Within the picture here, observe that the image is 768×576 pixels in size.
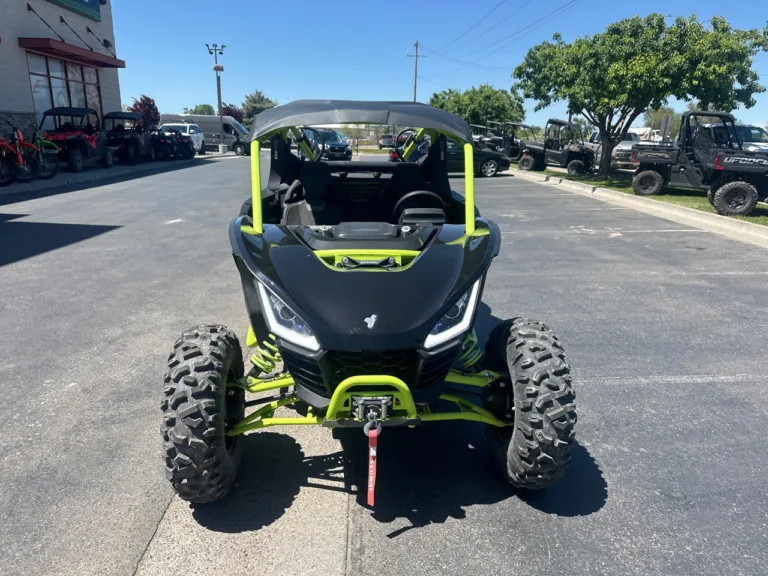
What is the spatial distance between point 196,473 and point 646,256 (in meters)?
7.44

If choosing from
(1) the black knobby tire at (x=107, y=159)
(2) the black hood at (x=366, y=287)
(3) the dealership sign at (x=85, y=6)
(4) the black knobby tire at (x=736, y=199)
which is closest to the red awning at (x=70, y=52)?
(3) the dealership sign at (x=85, y=6)

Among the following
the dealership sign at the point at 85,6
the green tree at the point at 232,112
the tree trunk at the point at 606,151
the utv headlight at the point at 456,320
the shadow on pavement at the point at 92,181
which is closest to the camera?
the utv headlight at the point at 456,320

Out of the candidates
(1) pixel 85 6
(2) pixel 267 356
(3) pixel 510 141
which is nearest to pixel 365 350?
(2) pixel 267 356

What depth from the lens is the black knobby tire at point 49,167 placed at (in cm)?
1664

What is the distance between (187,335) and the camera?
280cm

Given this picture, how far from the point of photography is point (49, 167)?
16.8m

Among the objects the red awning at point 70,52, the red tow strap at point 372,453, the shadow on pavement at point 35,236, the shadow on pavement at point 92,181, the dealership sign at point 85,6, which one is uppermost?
the dealership sign at point 85,6

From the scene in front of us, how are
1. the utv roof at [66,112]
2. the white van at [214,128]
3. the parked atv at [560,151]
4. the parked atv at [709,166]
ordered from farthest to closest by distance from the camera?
1. the white van at [214,128]
2. the parked atv at [560,151]
3. the utv roof at [66,112]
4. the parked atv at [709,166]

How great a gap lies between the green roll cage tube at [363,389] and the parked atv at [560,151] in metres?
20.2

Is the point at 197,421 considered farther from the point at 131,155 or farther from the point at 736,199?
the point at 131,155

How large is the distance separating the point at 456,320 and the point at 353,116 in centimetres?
137

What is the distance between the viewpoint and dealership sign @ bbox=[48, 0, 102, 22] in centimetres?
2421

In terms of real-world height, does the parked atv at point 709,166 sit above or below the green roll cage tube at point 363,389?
above

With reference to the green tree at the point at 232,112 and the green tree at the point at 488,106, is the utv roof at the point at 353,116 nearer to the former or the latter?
the green tree at the point at 488,106
